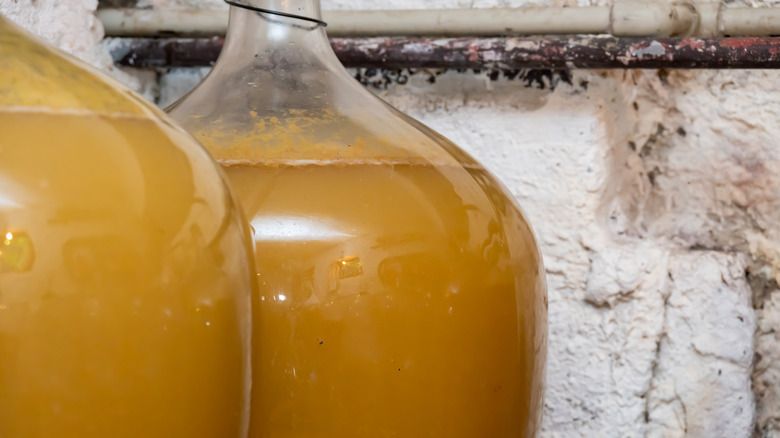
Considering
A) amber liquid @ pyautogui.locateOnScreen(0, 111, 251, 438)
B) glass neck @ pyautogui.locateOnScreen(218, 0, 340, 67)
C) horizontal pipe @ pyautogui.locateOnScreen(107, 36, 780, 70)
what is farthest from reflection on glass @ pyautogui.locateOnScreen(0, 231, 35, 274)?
horizontal pipe @ pyautogui.locateOnScreen(107, 36, 780, 70)

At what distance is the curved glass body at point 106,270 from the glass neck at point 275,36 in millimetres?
140

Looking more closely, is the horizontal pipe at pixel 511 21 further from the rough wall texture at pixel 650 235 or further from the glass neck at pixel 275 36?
the glass neck at pixel 275 36

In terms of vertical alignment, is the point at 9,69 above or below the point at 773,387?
above

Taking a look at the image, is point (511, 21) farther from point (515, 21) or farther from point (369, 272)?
point (369, 272)

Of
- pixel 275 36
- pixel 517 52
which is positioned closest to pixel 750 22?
pixel 517 52

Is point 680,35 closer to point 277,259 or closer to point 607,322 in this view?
point 607,322

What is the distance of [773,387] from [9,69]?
61 cm

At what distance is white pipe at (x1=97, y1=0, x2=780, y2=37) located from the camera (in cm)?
58

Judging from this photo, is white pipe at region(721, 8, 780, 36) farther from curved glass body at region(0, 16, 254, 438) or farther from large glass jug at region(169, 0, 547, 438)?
curved glass body at region(0, 16, 254, 438)

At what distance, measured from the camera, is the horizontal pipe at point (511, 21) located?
1.90 feet

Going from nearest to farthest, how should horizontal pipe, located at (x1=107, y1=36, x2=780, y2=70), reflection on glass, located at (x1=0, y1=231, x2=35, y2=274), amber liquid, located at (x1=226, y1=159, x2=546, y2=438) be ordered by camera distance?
reflection on glass, located at (x1=0, y1=231, x2=35, y2=274), amber liquid, located at (x1=226, y1=159, x2=546, y2=438), horizontal pipe, located at (x1=107, y1=36, x2=780, y2=70)

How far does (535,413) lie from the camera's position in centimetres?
39

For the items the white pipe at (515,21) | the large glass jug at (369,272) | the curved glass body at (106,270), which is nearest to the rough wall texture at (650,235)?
the white pipe at (515,21)

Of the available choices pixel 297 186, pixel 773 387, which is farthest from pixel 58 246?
pixel 773 387
